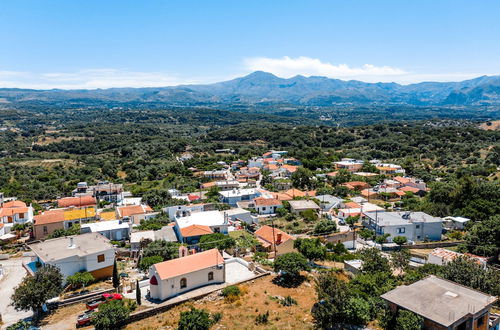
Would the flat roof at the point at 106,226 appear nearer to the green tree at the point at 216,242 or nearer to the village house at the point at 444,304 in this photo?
the green tree at the point at 216,242

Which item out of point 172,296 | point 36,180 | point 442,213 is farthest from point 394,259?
point 36,180

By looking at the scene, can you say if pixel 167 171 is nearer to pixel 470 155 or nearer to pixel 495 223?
pixel 495 223

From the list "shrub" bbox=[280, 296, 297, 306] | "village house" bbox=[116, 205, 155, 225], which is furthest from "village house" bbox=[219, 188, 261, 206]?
"shrub" bbox=[280, 296, 297, 306]

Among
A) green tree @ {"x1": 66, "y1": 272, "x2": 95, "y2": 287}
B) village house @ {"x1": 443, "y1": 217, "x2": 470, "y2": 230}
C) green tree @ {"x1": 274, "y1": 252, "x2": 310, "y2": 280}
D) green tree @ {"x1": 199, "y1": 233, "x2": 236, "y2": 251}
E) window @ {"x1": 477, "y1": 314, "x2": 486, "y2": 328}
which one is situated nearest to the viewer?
window @ {"x1": 477, "y1": 314, "x2": 486, "y2": 328}

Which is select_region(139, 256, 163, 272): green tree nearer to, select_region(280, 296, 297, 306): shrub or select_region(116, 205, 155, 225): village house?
select_region(280, 296, 297, 306): shrub

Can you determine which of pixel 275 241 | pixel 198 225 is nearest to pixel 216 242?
pixel 198 225

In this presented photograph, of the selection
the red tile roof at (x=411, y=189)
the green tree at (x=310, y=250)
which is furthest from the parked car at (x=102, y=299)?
the red tile roof at (x=411, y=189)
